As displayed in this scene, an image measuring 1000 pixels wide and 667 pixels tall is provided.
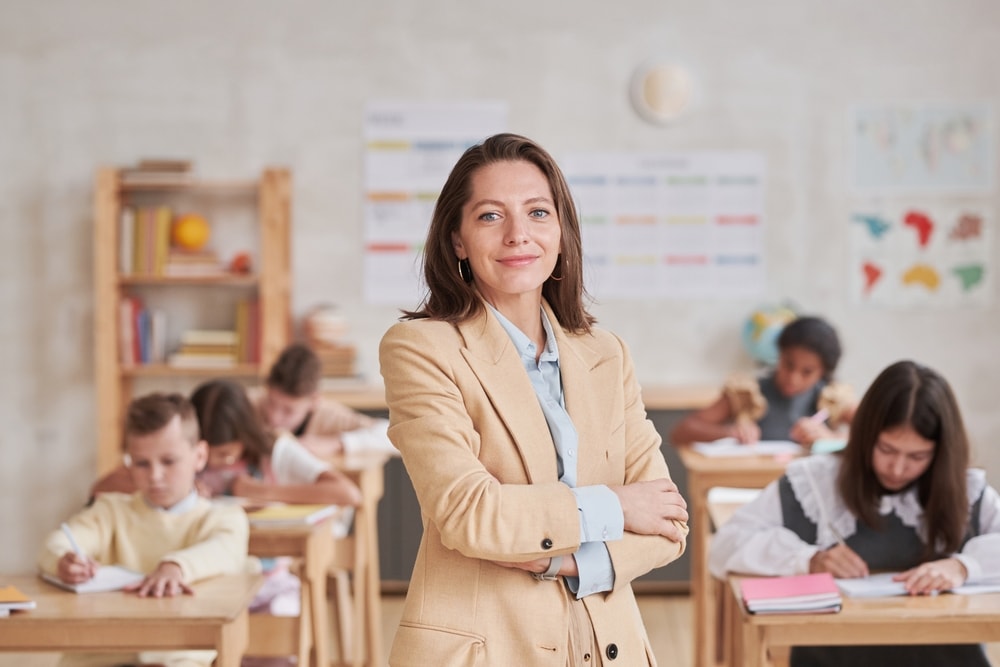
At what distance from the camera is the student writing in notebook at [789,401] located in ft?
13.5

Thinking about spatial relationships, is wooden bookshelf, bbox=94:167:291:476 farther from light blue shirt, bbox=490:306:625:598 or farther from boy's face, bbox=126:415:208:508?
light blue shirt, bbox=490:306:625:598

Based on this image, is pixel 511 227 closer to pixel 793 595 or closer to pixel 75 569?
pixel 793 595

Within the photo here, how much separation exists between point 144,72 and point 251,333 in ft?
4.26

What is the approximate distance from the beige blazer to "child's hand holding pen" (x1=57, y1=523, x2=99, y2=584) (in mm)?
1133

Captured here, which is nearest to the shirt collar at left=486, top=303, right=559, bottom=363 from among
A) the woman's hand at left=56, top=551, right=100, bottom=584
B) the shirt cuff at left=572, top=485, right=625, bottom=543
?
the shirt cuff at left=572, top=485, right=625, bottom=543

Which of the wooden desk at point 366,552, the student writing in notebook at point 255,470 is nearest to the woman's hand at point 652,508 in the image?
the student writing in notebook at point 255,470

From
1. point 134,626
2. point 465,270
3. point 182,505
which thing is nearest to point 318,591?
point 182,505

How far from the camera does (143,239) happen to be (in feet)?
17.3

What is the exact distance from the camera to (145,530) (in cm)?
268

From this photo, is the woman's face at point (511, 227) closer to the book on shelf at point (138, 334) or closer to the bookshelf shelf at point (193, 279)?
the bookshelf shelf at point (193, 279)

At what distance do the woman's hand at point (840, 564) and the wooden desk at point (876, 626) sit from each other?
7.1 inches

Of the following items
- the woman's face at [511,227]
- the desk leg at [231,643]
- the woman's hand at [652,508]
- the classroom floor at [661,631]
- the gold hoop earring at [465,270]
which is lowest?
the classroom floor at [661,631]

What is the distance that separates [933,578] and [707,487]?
4.28 feet

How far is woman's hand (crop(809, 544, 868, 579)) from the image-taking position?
7.85ft
